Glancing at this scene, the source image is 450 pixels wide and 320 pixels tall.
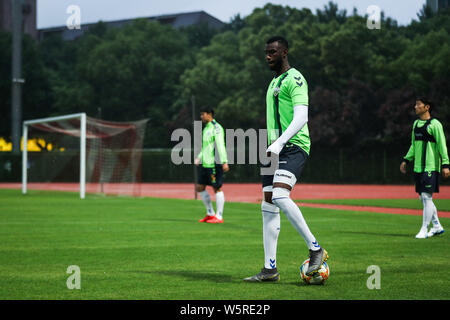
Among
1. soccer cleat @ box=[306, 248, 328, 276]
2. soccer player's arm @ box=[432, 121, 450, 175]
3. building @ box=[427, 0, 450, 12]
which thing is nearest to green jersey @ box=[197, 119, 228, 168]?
soccer player's arm @ box=[432, 121, 450, 175]

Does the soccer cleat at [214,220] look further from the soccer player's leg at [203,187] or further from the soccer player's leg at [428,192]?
the soccer player's leg at [428,192]

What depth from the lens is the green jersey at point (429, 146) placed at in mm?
11383

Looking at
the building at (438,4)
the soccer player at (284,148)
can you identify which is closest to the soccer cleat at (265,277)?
the soccer player at (284,148)

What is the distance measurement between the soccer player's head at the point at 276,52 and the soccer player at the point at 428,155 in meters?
5.33

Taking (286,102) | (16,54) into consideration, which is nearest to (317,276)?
(286,102)

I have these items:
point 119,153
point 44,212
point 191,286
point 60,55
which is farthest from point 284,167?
point 60,55

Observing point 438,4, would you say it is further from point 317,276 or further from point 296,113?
point 317,276

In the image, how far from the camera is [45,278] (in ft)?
22.2

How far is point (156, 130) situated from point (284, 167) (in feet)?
189

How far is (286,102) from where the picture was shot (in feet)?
21.7

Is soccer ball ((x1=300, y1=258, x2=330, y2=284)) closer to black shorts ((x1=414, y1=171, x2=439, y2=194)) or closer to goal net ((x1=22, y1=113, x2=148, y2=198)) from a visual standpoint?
black shorts ((x1=414, y1=171, x2=439, y2=194))

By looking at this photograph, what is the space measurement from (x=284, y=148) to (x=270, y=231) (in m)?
0.89

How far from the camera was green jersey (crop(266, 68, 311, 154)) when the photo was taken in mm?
6496
